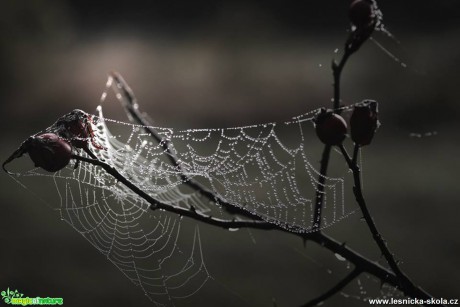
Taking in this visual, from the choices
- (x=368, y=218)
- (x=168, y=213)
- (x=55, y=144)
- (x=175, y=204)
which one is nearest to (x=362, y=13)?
(x=368, y=218)

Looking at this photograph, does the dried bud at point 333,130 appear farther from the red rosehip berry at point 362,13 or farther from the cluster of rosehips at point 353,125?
the red rosehip berry at point 362,13

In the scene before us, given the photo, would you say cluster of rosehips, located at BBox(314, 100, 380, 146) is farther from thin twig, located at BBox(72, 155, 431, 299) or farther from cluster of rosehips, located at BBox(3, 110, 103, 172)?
cluster of rosehips, located at BBox(3, 110, 103, 172)

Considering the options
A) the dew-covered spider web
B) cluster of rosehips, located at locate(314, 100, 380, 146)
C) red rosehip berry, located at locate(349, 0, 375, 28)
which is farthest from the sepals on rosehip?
the dew-covered spider web

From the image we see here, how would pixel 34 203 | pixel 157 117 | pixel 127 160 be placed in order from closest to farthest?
pixel 127 160 < pixel 34 203 < pixel 157 117

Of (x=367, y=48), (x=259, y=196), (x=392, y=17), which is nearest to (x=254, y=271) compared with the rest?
(x=259, y=196)

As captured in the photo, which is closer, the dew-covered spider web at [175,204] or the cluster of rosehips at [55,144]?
the cluster of rosehips at [55,144]

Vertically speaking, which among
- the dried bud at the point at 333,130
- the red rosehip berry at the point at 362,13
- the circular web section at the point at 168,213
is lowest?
the circular web section at the point at 168,213

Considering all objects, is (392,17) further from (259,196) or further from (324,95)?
(259,196)

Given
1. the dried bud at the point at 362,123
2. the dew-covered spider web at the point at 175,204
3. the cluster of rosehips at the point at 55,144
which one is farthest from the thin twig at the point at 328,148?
the dew-covered spider web at the point at 175,204
